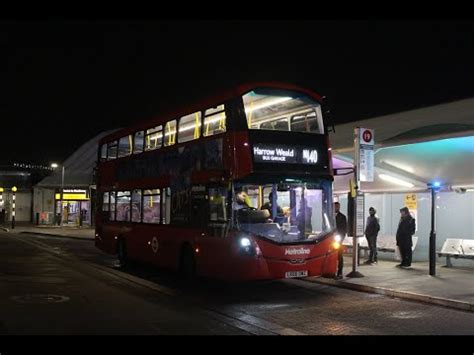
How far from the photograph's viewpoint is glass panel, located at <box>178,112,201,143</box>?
531 inches

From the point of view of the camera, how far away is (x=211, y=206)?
12734mm

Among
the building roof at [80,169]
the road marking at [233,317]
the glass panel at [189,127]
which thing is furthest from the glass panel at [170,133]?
the building roof at [80,169]

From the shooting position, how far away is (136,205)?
16.8 m

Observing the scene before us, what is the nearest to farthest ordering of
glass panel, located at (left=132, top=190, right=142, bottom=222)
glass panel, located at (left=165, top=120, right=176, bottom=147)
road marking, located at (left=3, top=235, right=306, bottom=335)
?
road marking, located at (left=3, top=235, right=306, bottom=335), glass panel, located at (left=165, top=120, right=176, bottom=147), glass panel, located at (left=132, top=190, right=142, bottom=222)

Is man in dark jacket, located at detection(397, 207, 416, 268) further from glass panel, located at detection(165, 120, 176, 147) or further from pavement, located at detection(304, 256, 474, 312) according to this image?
glass panel, located at detection(165, 120, 176, 147)

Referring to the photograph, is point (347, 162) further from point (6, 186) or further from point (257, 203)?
point (6, 186)

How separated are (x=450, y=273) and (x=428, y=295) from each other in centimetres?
405

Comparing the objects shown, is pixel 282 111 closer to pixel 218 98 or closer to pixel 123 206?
pixel 218 98

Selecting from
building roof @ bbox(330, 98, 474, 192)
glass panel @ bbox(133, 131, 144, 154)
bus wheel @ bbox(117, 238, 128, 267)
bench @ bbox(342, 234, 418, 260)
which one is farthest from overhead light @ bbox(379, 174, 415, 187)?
bus wheel @ bbox(117, 238, 128, 267)

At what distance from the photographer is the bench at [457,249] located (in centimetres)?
1618

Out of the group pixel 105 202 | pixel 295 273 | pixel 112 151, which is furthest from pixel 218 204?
pixel 105 202

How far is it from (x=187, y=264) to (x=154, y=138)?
3746 millimetres

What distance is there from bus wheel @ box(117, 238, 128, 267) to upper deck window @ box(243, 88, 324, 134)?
7480mm

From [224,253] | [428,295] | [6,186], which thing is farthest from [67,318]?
[6,186]
